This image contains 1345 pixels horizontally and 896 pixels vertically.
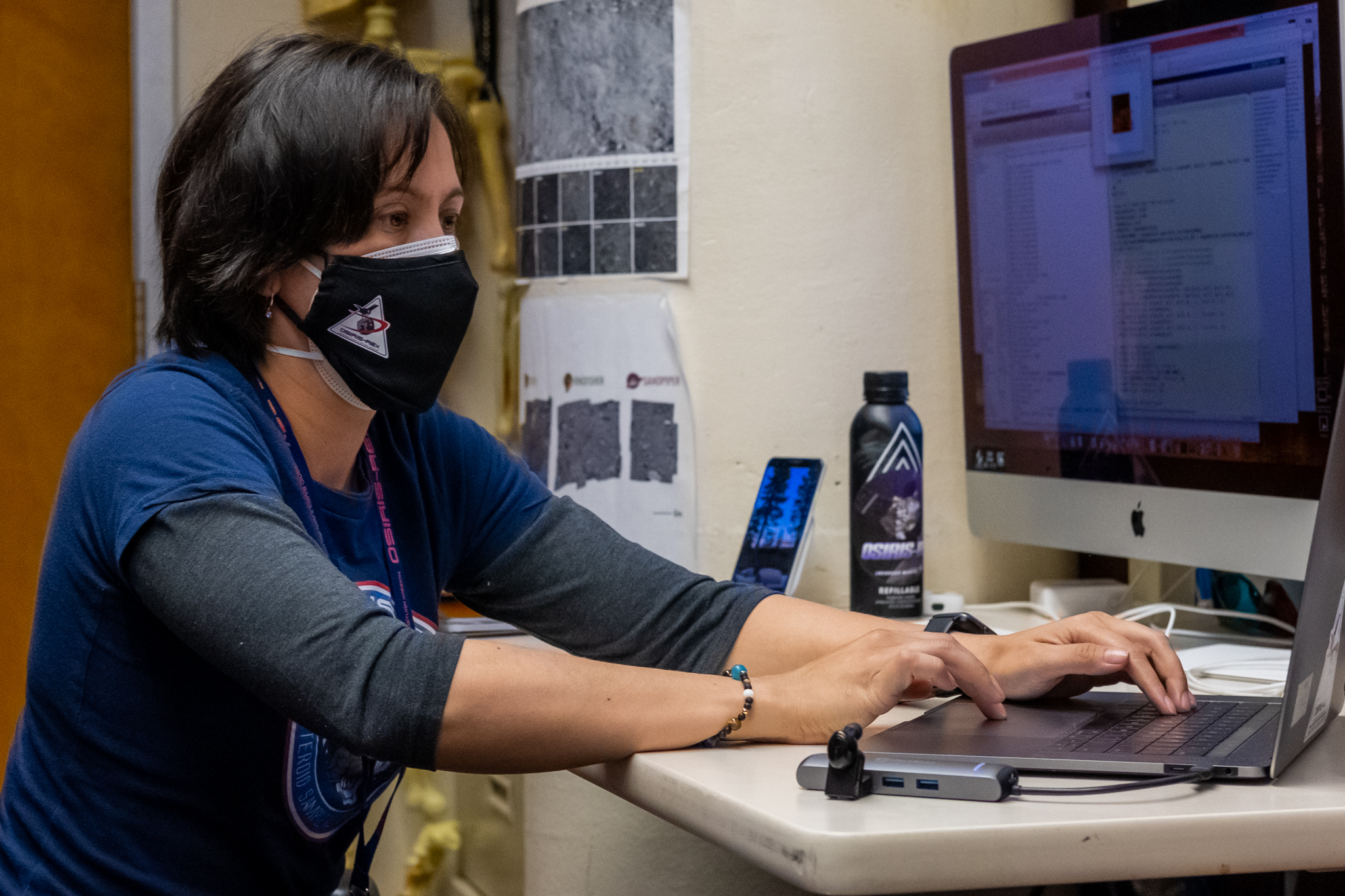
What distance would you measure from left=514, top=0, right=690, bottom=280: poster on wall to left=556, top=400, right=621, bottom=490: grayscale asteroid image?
162 millimetres

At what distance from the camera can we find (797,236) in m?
1.46

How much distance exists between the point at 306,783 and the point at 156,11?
1.77 meters

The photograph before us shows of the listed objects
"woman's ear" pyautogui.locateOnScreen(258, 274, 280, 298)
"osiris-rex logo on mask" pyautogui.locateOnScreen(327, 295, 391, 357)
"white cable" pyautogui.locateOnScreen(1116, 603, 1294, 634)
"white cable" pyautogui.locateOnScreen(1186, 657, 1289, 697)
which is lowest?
"white cable" pyautogui.locateOnScreen(1186, 657, 1289, 697)

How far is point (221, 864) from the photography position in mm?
916

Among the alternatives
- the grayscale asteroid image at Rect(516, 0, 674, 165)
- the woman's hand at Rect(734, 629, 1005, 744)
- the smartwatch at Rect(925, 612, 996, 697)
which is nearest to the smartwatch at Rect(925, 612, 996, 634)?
the smartwatch at Rect(925, 612, 996, 697)

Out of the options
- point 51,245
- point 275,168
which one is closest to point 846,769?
point 275,168

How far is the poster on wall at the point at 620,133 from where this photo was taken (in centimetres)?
145

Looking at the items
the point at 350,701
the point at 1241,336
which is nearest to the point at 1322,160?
the point at 1241,336

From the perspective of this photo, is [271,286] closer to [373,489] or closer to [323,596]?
[373,489]

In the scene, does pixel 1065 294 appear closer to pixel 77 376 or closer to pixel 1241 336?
pixel 1241 336

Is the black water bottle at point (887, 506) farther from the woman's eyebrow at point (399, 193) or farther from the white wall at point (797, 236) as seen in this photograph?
the woman's eyebrow at point (399, 193)

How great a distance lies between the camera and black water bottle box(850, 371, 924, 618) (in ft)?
4.42

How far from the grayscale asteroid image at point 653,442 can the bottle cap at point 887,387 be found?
9.4 inches

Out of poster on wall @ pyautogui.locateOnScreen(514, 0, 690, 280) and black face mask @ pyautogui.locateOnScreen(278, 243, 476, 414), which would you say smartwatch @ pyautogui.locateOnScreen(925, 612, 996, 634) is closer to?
black face mask @ pyautogui.locateOnScreen(278, 243, 476, 414)
